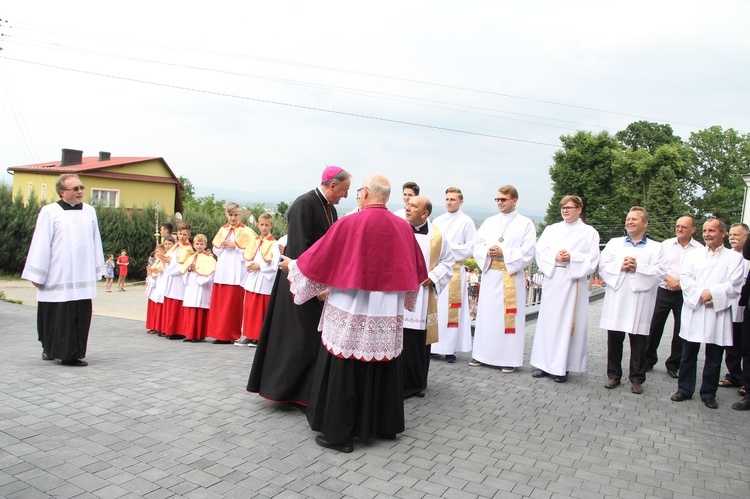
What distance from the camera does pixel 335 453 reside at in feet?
14.5

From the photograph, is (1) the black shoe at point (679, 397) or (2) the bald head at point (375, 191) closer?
(2) the bald head at point (375, 191)

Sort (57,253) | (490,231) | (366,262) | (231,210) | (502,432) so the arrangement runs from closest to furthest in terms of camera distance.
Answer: (366,262), (502,432), (57,253), (490,231), (231,210)

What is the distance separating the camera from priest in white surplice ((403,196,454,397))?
611cm

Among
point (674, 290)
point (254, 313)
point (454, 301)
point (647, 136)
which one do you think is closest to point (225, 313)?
point (254, 313)

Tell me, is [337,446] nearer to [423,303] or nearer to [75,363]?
[423,303]

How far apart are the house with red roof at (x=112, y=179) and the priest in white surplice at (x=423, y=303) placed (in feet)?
97.5

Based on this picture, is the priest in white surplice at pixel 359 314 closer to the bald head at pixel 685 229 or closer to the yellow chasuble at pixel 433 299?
the yellow chasuble at pixel 433 299

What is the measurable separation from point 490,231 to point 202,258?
4.69 meters

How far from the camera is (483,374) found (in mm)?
7406

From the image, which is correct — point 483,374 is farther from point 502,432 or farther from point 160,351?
point 160,351

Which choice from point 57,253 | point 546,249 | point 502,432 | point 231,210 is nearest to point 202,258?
point 231,210

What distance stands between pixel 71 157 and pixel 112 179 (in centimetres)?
462

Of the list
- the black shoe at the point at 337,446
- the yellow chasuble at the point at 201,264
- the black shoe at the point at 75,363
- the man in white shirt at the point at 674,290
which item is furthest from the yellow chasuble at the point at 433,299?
the yellow chasuble at the point at 201,264

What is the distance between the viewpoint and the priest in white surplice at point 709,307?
6305 mm
